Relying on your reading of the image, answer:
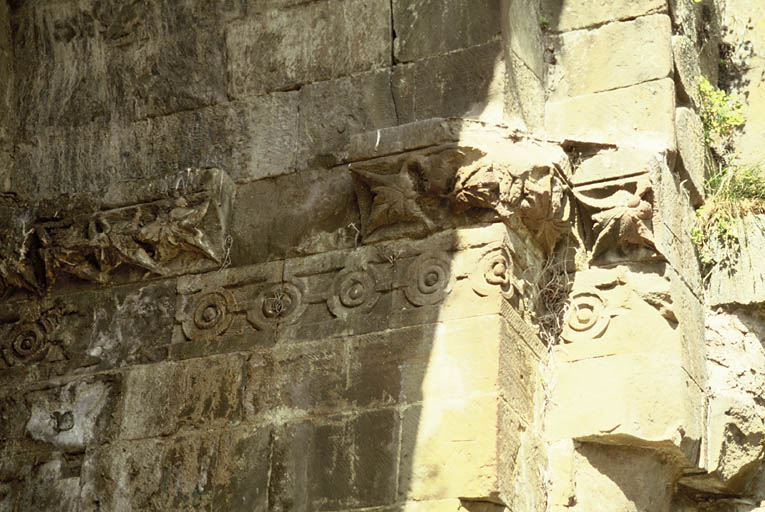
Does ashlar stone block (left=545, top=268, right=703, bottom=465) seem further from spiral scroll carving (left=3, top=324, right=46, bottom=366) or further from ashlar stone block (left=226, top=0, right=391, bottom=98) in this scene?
spiral scroll carving (left=3, top=324, right=46, bottom=366)

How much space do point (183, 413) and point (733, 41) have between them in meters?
4.22

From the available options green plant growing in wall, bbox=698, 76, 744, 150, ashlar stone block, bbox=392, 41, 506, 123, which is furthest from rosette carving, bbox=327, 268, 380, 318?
green plant growing in wall, bbox=698, 76, 744, 150

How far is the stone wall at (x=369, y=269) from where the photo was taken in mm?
6664

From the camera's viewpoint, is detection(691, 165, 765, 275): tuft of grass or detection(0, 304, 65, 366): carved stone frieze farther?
detection(691, 165, 765, 275): tuft of grass

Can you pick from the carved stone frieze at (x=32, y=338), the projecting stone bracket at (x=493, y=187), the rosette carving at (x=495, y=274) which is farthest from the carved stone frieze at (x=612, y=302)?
the carved stone frieze at (x=32, y=338)

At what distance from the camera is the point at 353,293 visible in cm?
693

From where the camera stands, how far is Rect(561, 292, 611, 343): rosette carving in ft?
23.4

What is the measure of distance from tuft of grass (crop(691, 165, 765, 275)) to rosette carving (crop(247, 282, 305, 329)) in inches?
89.6

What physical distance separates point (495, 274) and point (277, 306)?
1.11 metres

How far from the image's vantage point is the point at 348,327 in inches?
270

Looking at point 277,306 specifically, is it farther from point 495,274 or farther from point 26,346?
point 26,346

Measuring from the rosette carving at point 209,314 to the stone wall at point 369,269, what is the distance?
0.02 metres

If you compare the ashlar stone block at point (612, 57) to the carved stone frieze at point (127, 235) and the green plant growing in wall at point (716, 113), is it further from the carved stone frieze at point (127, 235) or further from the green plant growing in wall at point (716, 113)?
the carved stone frieze at point (127, 235)

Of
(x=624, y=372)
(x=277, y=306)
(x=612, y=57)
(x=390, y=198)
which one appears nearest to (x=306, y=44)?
(x=390, y=198)
